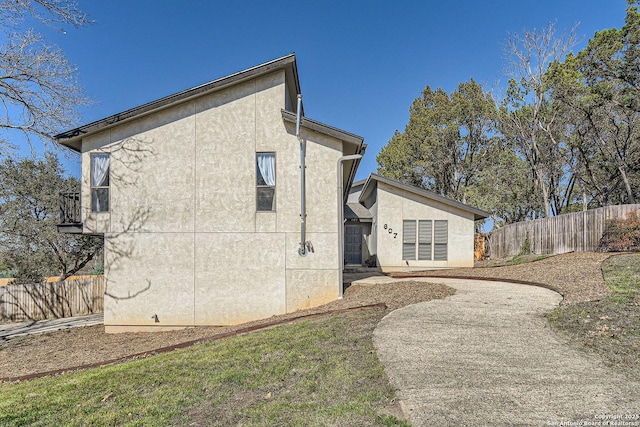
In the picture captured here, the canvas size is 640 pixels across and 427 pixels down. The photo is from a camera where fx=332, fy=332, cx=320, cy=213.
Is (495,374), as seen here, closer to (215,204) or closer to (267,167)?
(267,167)

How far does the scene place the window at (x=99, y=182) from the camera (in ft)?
31.7

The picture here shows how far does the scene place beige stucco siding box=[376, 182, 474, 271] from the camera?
15367 millimetres

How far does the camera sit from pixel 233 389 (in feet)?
12.4

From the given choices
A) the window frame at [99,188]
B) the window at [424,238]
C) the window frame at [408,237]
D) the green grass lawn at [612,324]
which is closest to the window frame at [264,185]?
the window frame at [99,188]

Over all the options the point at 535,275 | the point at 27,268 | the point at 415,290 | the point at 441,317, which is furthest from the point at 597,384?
the point at 27,268

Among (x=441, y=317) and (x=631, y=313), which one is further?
(x=441, y=317)

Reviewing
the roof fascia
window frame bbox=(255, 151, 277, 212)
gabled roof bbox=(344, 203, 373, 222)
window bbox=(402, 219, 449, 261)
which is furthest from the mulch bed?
gabled roof bbox=(344, 203, 373, 222)

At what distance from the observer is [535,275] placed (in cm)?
1049

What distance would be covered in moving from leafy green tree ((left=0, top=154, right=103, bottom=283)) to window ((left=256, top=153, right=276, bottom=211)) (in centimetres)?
1293

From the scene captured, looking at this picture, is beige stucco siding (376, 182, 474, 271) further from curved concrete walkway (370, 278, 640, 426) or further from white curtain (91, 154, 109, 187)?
white curtain (91, 154, 109, 187)

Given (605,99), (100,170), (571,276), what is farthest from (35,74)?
(605,99)

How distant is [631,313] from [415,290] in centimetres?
415

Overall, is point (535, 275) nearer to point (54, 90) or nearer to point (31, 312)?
point (54, 90)

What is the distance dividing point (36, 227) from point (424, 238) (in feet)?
61.0
